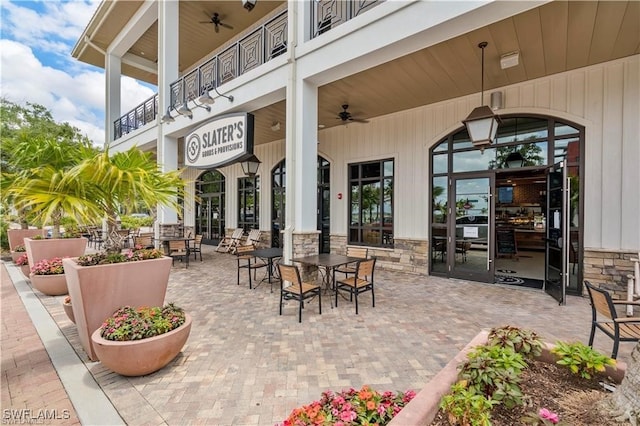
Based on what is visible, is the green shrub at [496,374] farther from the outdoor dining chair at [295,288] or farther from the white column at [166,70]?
the white column at [166,70]

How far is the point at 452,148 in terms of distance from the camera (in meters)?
6.62

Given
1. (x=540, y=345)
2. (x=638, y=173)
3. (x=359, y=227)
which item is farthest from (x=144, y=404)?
(x=638, y=173)

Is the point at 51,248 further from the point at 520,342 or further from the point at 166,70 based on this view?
the point at 520,342

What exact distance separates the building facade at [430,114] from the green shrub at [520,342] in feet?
11.9

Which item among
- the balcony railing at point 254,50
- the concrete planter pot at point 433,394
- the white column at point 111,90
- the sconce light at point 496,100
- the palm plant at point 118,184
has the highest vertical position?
the white column at point 111,90

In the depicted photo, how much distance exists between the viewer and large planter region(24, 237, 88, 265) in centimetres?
562

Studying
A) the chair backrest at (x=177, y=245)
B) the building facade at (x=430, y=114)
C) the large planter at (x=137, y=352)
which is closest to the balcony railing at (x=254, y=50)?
the building facade at (x=430, y=114)

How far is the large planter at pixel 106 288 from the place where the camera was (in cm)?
271

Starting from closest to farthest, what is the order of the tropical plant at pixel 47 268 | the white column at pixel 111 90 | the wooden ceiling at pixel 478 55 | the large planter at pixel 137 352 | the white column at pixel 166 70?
the large planter at pixel 137 352
the wooden ceiling at pixel 478 55
the tropical plant at pixel 47 268
the white column at pixel 166 70
the white column at pixel 111 90

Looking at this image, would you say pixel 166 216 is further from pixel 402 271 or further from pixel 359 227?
pixel 402 271

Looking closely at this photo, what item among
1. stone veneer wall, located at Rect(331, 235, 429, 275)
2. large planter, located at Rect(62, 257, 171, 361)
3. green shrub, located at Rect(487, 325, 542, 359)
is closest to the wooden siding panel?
stone veneer wall, located at Rect(331, 235, 429, 275)

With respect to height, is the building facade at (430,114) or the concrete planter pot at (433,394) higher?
the building facade at (430,114)

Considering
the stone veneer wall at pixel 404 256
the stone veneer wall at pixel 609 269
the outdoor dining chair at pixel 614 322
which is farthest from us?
the stone veneer wall at pixel 404 256

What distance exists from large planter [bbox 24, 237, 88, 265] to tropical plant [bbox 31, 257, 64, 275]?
1.30ft
